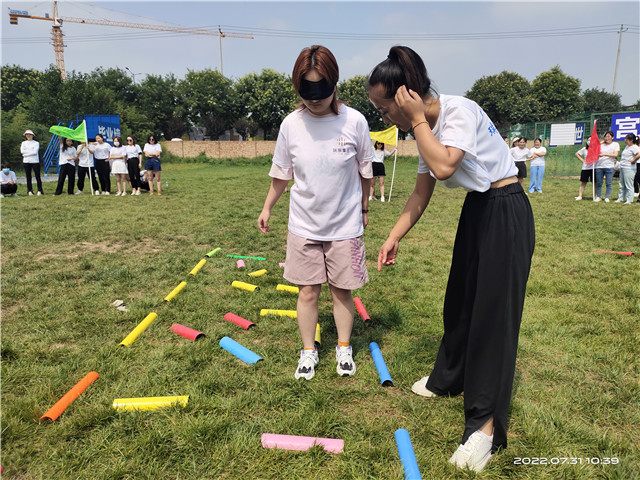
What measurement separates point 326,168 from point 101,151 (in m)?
13.6

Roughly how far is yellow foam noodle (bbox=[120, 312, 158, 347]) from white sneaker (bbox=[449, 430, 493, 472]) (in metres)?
2.75

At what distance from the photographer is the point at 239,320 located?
387 cm

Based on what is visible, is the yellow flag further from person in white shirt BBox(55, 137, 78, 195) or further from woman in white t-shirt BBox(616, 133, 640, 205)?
person in white shirt BBox(55, 137, 78, 195)

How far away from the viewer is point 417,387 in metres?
2.83

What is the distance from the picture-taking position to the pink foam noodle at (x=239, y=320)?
3799 millimetres

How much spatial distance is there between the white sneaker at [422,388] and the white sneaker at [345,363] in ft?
1.54

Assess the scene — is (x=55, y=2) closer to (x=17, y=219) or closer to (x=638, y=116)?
(x=17, y=219)

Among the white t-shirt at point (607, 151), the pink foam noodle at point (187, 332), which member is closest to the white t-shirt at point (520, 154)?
the white t-shirt at point (607, 151)

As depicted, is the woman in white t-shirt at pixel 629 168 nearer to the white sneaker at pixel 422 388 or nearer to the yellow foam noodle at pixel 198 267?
the white sneaker at pixel 422 388

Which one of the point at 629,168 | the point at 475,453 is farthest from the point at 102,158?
the point at 629,168


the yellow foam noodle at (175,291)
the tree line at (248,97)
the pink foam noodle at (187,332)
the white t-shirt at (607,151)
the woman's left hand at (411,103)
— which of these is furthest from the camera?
the tree line at (248,97)

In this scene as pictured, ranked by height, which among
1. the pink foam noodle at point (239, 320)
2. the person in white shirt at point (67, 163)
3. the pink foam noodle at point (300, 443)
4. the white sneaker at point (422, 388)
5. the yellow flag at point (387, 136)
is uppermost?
the yellow flag at point (387, 136)

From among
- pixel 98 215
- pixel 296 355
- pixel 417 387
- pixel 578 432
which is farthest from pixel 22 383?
pixel 98 215

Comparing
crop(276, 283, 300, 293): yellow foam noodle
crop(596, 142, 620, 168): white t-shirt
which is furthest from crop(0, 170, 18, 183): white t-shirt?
crop(596, 142, 620, 168): white t-shirt
